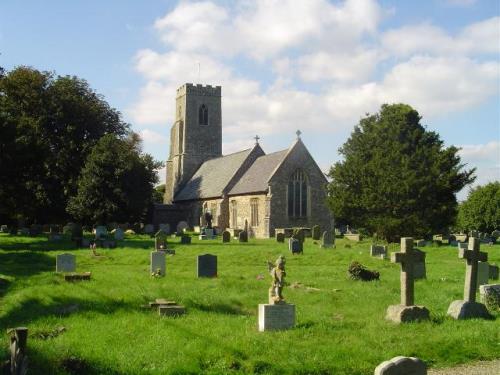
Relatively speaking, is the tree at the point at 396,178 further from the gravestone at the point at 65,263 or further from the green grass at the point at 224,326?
the gravestone at the point at 65,263

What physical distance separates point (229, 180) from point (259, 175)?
3.57 m

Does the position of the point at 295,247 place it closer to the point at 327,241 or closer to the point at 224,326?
the point at 327,241

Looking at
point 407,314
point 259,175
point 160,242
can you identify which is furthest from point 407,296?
point 259,175

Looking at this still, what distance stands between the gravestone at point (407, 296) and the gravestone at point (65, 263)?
32.4 ft

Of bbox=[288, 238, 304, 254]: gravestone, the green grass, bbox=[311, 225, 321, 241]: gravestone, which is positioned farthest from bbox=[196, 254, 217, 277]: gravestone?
bbox=[311, 225, 321, 241]: gravestone

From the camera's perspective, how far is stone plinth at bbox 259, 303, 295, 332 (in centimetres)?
932

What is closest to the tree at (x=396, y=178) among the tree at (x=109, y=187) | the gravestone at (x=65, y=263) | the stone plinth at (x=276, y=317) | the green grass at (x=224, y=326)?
the green grass at (x=224, y=326)

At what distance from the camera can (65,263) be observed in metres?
16.3

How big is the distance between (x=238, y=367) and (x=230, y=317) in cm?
285

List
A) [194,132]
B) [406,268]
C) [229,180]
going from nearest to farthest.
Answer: [406,268], [229,180], [194,132]

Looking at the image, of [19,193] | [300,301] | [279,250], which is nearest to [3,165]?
[19,193]

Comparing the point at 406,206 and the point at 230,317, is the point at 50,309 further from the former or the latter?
the point at 406,206

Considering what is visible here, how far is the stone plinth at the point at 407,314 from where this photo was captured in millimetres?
9922

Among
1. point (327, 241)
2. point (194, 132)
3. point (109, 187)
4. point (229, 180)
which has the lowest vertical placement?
point (327, 241)
